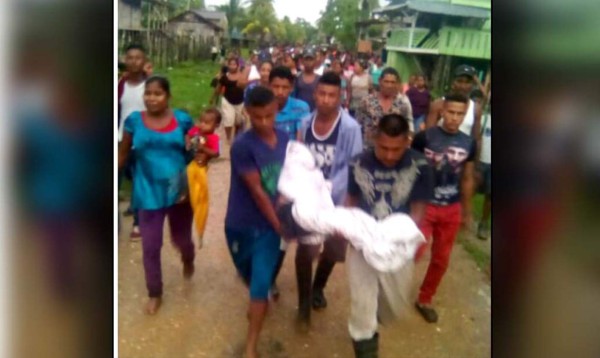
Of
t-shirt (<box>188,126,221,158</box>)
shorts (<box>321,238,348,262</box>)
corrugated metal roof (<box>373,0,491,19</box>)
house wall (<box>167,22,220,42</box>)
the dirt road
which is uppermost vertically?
corrugated metal roof (<box>373,0,491,19</box>)

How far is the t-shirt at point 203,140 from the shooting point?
134cm

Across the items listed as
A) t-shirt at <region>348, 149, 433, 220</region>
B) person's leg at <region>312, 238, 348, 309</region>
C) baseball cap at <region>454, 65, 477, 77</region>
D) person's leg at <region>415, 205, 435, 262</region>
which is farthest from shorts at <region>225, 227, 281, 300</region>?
baseball cap at <region>454, 65, 477, 77</region>

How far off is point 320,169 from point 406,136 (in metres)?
0.21

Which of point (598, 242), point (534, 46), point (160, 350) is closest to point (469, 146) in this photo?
point (534, 46)

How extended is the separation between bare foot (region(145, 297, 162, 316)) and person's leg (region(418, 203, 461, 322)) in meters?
0.62

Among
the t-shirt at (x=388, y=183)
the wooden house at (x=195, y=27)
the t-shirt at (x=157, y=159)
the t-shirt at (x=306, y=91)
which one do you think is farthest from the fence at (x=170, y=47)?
the t-shirt at (x=388, y=183)

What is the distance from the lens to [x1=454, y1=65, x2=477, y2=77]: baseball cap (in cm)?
133

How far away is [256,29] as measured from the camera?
1.33 meters

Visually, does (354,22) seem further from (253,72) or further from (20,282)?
(20,282)

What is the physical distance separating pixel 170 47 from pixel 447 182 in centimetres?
70

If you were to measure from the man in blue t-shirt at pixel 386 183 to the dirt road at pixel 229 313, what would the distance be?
50 millimetres

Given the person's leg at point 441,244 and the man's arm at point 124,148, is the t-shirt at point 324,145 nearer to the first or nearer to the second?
the person's leg at point 441,244

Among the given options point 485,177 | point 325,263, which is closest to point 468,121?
point 485,177

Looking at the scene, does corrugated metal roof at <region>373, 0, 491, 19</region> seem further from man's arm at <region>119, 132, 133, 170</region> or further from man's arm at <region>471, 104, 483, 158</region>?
man's arm at <region>119, 132, 133, 170</region>
